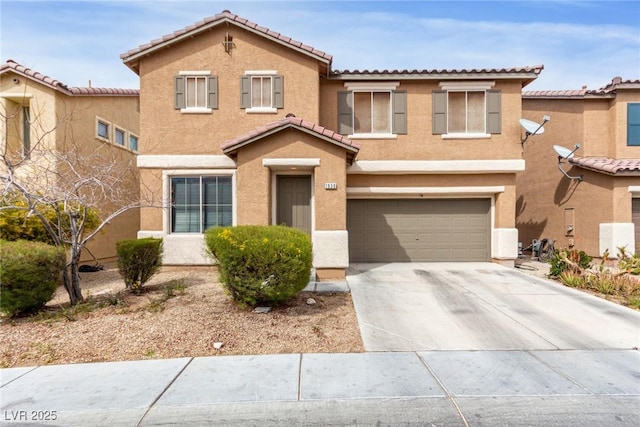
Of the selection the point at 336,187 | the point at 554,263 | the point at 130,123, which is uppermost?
the point at 130,123

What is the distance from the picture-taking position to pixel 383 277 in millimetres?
9594

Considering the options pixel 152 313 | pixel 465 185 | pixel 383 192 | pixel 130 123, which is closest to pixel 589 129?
pixel 465 185

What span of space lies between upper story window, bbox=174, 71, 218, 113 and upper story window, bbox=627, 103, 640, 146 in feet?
50.9

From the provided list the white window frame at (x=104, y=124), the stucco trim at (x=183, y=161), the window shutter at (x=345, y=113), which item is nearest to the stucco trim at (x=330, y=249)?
the stucco trim at (x=183, y=161)

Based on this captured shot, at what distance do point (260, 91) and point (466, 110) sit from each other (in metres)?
7.04

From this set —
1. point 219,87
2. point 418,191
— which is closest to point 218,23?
point 219,87

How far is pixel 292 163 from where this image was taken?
9.47 metres

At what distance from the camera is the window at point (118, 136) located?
1423 centimetres

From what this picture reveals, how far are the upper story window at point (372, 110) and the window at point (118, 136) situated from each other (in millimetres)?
9812

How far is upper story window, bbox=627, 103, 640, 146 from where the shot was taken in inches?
508

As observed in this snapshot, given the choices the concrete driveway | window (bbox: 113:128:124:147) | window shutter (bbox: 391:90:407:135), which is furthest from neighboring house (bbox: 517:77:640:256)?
window (bbox: 113:128:124:147)

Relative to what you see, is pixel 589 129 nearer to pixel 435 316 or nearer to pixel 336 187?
pixel 336 187

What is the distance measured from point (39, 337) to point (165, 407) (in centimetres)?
338

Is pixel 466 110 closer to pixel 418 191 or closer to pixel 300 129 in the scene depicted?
pixel 418 191
